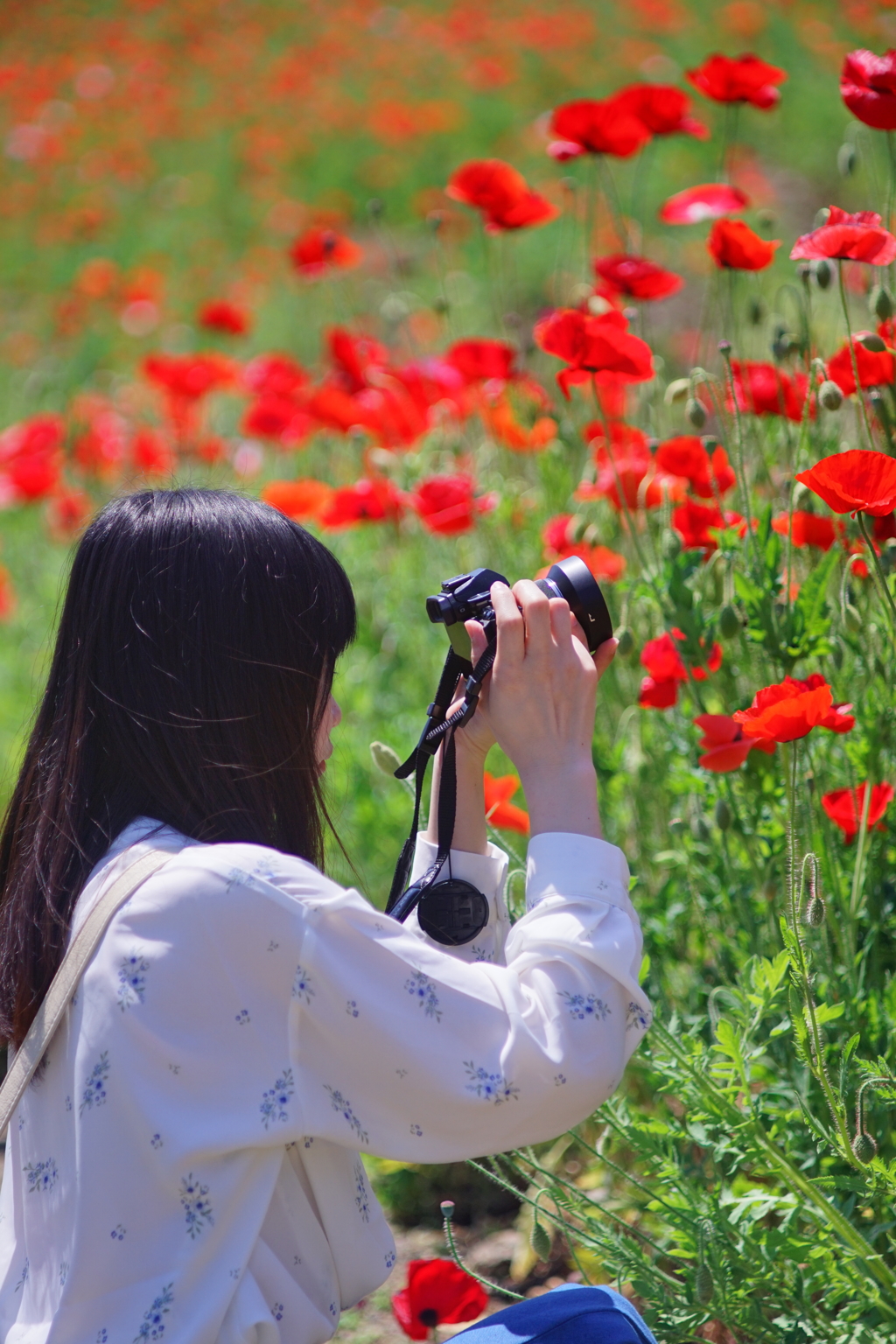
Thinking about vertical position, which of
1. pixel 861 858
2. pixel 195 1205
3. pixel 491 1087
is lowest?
pixel 861 858

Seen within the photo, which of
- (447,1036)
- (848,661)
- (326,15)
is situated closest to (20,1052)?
(447,1036)

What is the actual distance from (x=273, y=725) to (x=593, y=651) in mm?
332

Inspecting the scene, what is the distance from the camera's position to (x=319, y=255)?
2.91m

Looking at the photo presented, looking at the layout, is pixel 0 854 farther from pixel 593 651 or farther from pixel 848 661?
pixel 848 661

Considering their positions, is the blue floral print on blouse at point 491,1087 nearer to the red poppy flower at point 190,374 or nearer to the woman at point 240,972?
the woman at point 240,972

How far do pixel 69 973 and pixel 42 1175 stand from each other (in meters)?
0.19

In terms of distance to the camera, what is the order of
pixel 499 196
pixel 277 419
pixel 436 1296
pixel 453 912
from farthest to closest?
pixel 277 419 → pixel 499 196 → pixel 436 1296 → pixel 453 912

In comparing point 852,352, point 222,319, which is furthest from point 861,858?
point 222,319

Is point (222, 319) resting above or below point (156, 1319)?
below

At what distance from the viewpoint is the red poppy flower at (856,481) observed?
48.3 inches

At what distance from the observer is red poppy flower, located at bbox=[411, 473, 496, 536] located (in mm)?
2281

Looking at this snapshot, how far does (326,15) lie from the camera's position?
9992mm

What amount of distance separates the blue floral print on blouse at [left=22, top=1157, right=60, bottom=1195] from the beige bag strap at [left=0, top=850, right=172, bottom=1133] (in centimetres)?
5

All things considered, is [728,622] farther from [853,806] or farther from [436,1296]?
[436,1296]
